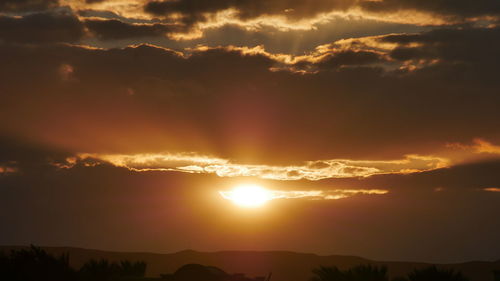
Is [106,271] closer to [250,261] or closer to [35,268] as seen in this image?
[35,268]

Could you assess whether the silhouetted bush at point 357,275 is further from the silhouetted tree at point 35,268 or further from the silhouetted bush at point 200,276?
the silhouetted tree at point 35,268

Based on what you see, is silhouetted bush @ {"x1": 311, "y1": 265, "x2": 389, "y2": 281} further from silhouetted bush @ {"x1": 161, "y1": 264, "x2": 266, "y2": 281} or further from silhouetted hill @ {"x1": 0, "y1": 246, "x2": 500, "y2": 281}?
silhouetted hill @ {"x1": 0, "y1": 246, "x2": 500, "y2": 281}

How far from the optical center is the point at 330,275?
122 ft

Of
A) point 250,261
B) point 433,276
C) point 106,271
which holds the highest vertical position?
point 250,261

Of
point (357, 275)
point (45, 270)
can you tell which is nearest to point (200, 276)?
point (357, 275)

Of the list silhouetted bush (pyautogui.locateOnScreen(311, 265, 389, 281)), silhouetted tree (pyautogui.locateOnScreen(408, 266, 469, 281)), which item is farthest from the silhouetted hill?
silhouetted bush (pyautogui.locateOnScreen(311, 265, 389, 281))

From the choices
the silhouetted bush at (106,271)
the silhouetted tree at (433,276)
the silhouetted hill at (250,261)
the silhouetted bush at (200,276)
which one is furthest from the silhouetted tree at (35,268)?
the silhouetted hill at (250,261)

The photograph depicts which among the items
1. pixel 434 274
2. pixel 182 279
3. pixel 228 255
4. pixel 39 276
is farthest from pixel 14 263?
pixel 228 255

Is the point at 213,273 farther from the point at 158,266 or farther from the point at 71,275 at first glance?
the point at 158,266

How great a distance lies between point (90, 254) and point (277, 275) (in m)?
39.8

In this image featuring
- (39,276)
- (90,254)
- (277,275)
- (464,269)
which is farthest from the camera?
(90,254)

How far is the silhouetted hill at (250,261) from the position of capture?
472 feet

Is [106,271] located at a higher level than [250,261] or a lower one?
lower

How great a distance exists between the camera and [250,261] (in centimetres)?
16238
